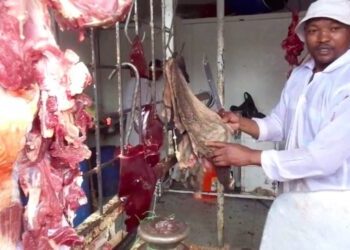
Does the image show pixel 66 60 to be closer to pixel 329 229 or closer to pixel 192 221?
pixel 329 229

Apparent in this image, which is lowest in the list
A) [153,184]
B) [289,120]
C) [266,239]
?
[266,239]

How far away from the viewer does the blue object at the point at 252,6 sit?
10.5 feet

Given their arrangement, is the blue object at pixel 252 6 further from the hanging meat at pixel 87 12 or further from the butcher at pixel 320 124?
the hanging meat at pixel 87 12

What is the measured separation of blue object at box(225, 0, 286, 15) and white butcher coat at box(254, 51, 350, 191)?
6.09 ft

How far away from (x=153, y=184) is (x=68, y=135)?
0.54m

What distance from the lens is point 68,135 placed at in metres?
0.57

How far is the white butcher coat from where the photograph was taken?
4.03 ft

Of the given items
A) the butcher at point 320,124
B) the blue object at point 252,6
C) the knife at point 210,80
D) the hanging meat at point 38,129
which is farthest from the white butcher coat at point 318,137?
the blue object at point 252,6

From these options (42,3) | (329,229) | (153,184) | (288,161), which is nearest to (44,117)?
(42,3)

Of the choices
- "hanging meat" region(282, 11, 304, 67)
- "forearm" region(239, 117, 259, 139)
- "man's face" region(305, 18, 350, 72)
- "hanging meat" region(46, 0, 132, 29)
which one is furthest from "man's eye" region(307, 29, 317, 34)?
"hanging meat" region(282, 11, 304, 67)

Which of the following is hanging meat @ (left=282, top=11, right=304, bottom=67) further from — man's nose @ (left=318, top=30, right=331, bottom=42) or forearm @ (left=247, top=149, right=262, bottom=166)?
forearm @ (left=247, top=149, right=262, bottom=166)

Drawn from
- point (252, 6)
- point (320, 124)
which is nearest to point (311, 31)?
point (320, 124)

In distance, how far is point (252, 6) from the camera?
10.7ft

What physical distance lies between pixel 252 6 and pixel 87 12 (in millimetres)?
2948
